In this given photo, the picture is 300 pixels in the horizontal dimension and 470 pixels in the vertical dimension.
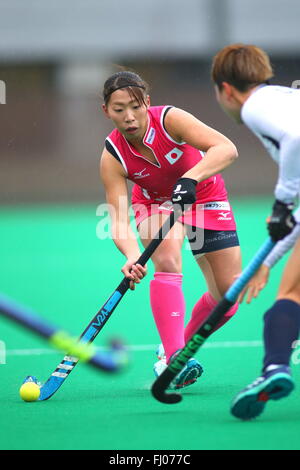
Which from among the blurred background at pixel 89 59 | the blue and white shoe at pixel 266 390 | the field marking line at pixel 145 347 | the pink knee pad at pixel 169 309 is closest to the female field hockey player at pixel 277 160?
the blue and white shoe at pixel 266 390

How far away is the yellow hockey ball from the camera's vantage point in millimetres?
4320

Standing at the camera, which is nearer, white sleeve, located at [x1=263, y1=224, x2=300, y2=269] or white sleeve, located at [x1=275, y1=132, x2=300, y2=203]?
white sleeve, located at [x1=275, y1=132, x2=300, y2=203]

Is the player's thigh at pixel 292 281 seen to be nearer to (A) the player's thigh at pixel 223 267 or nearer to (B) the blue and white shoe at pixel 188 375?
(B) the blue and white shoe at pixel 188 375

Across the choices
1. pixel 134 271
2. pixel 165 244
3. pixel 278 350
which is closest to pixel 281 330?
pixel 278 350

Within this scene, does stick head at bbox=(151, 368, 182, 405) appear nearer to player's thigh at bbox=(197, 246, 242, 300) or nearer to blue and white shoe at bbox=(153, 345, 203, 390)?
blue and white shoe at bbox=(153, 345, 203, 390)

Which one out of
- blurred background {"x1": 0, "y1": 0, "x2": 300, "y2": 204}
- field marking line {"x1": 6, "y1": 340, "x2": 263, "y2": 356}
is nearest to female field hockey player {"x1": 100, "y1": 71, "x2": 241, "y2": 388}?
field marking line {"x1": 6, "y1": 340, "x2": 263, "y2": 356}

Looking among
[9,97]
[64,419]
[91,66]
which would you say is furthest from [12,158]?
[64,419]

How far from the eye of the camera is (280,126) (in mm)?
3430

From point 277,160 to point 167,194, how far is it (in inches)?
50.1

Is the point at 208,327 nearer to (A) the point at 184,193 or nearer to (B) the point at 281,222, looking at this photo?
(B) the point at 281,222

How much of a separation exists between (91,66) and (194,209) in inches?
684

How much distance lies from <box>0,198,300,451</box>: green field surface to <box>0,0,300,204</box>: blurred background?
9515 mm

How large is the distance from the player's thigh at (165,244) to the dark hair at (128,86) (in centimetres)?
65

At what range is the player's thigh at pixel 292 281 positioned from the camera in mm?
3619
